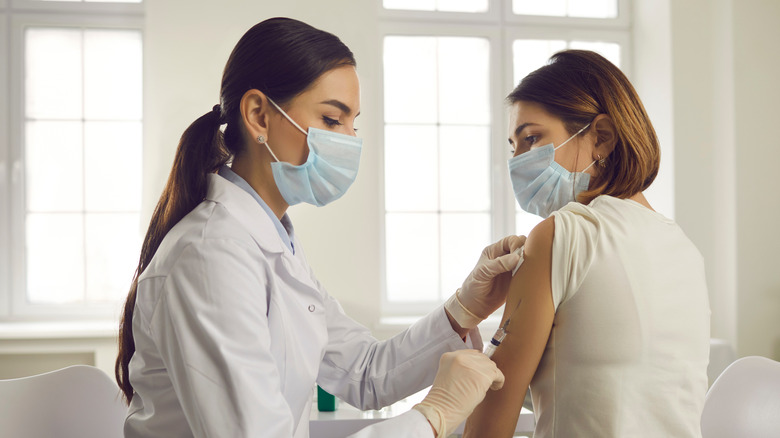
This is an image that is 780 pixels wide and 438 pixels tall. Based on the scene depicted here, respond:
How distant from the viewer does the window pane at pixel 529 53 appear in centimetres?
343

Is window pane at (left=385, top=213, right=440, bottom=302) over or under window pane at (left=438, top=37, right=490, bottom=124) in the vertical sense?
under

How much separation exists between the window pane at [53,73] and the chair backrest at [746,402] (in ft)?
10.4

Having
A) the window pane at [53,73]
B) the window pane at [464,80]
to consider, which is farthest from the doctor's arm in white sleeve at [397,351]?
the window pane at [53,73]

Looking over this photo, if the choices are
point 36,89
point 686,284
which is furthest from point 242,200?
point 36,89

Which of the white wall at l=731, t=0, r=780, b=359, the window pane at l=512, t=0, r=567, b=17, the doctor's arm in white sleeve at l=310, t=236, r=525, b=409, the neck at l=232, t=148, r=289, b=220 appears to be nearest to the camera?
the neck at l=232, t=148, r=289, b=220

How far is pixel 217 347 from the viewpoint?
899 millimetres

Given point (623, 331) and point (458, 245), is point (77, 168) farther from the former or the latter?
point (623, 331)

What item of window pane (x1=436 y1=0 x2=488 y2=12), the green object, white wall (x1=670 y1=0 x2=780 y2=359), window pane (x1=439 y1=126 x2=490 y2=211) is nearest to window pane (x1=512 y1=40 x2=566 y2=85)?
window pane (x1=436 y1=0 x2=488 y2=12)

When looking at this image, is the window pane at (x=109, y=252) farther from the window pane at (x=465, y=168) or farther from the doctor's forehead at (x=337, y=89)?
the doctor's forehead at (x=337, y=89)

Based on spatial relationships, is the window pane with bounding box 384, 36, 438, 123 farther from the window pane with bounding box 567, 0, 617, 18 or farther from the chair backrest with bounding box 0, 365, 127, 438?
the chair backrest with bounding box 0, 365, 127, 438

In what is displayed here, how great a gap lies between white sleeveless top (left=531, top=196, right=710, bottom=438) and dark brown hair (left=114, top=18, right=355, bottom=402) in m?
0.57

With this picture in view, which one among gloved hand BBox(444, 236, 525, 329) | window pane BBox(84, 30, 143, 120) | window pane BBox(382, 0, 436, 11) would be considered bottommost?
→ gloved hand BBox(444, 236, 525, 329)

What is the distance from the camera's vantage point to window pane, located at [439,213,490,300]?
3.39 m

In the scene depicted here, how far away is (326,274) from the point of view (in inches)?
118
